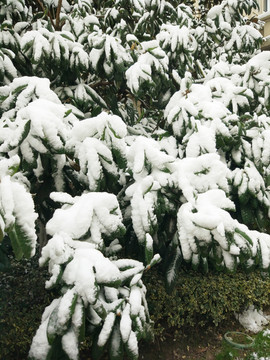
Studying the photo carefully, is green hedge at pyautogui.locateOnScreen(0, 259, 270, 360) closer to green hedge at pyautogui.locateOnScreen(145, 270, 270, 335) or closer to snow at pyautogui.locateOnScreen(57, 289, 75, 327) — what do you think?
green hedge at pyautogui.locateOnScreen(145, 270, 270, 335)

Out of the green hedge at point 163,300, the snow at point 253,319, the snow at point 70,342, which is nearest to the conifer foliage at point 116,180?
the snow at point 70,342

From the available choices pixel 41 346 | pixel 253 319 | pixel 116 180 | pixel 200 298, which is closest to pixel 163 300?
pixel 200 298

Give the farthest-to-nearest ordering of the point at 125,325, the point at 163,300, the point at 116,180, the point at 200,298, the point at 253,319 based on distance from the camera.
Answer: the point at 253,319 < the point at 200,298 < the point at 163,300 < the point at 116,180 < the point at 125,325

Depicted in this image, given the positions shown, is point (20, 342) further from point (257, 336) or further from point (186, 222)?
point (257, 336)

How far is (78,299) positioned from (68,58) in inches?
62.8

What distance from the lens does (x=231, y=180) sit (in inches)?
68.4

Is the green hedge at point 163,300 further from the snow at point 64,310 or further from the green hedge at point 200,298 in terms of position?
the snow at point 64,310

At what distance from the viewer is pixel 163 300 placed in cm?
232

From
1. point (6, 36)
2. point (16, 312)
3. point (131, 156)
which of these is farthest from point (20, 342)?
point (6, 36)

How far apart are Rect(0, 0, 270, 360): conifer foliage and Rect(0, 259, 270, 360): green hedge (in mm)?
405

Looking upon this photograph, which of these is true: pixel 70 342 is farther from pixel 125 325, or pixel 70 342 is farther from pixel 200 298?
pixel 200 298

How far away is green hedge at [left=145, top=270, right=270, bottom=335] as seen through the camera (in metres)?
2.32

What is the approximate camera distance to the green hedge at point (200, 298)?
2.32 meters

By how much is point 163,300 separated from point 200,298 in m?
0.30
